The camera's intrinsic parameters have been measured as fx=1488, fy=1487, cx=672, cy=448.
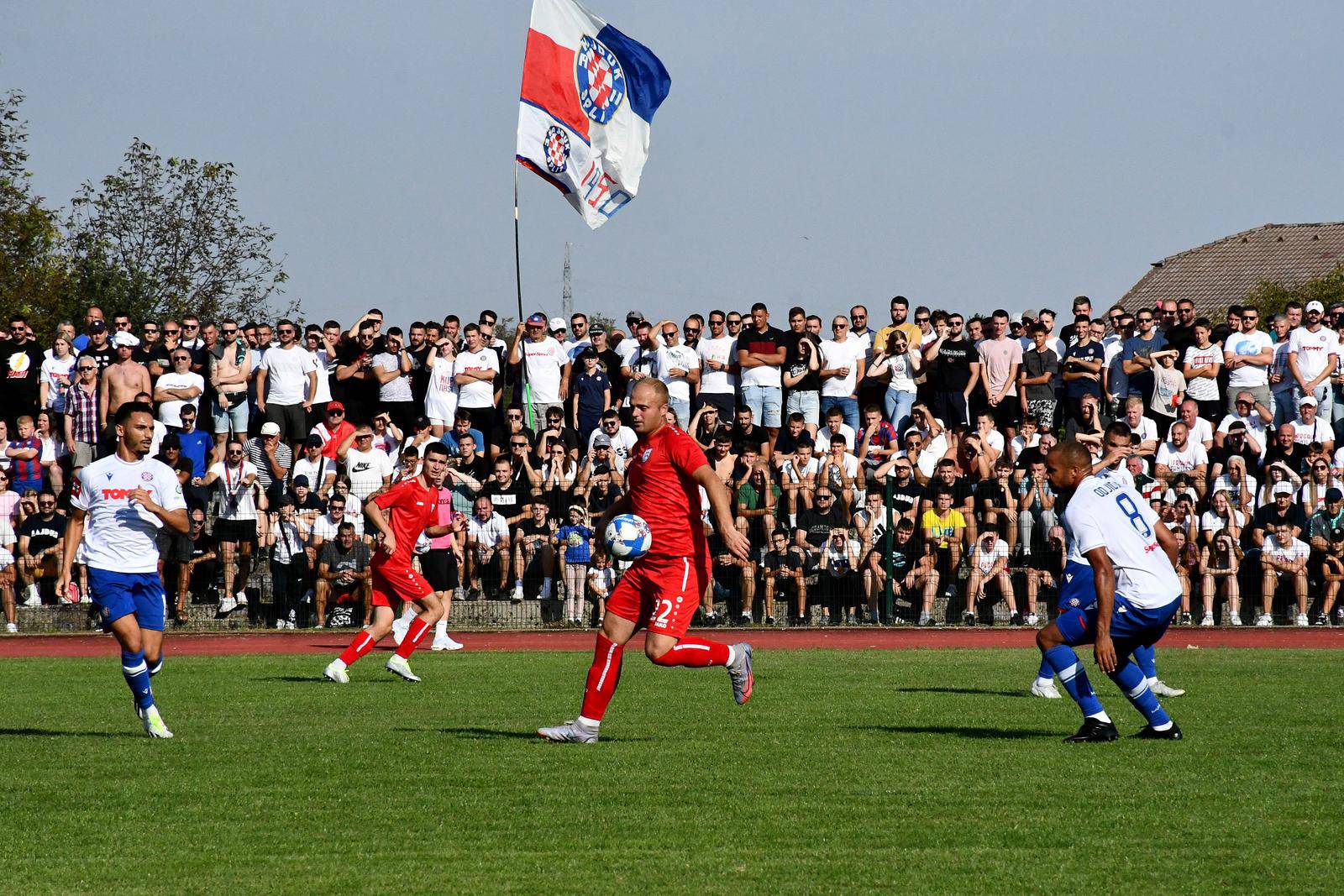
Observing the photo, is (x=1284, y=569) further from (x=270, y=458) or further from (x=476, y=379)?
(x=270, y=458)

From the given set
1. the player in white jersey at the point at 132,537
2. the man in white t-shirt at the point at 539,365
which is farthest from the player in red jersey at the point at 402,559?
the man in white t-shirt at the point at 539,365

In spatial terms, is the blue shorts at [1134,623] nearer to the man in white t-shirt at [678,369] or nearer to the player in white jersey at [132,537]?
the player in white jersey at [132,537]

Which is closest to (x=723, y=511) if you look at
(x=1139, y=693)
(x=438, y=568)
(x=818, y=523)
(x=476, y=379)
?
(x=1139, y=693)

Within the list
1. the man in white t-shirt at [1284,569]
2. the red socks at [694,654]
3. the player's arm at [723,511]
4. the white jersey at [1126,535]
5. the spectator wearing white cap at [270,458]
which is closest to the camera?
the player's arm at [723,511]

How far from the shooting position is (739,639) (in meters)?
17.0

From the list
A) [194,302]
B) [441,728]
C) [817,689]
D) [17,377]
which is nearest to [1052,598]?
[817,689]

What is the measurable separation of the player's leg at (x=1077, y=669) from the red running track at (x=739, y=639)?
7608mm

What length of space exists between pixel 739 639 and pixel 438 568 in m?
3.52

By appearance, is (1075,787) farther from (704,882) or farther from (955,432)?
(955,432)

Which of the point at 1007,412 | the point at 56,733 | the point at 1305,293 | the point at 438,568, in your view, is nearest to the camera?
the point at 56,733

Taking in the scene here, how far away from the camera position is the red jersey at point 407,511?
43.4 feet

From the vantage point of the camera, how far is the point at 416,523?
13.3 metres

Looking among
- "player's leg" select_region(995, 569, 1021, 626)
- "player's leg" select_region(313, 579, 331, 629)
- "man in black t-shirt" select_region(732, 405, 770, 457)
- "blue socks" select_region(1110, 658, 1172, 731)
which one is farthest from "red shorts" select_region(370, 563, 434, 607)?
"player's leg" select_region(995, 569, 1021, 626)

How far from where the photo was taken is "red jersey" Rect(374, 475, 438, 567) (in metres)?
13.2
